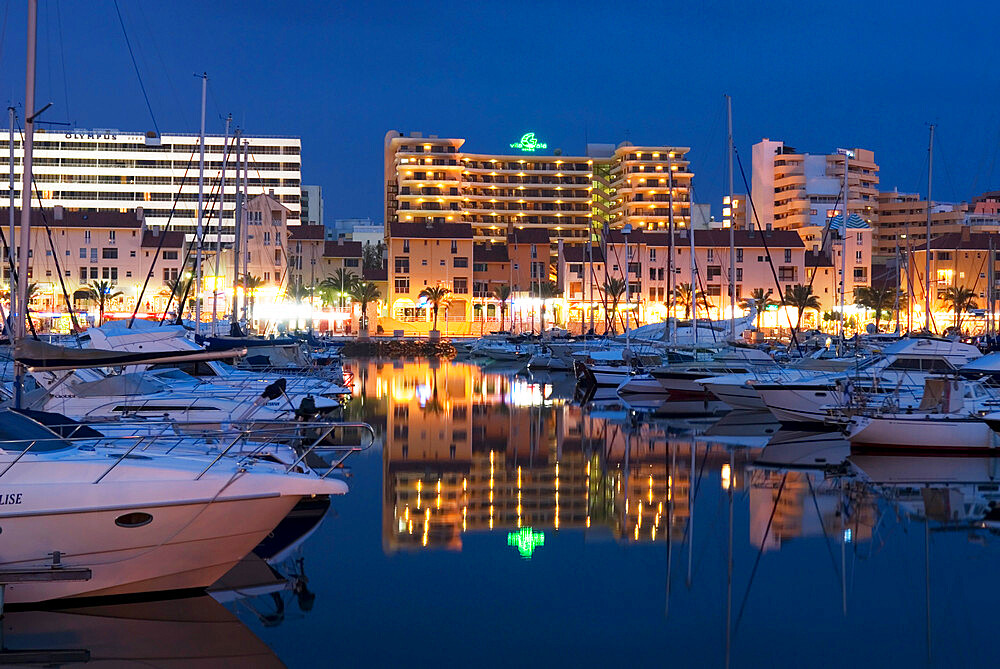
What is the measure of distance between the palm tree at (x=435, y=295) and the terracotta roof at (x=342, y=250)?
12.1 meters

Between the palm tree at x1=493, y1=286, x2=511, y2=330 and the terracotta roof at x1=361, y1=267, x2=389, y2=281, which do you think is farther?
the terracotta roof at x1=361, y1=267, x2=389, y2=281

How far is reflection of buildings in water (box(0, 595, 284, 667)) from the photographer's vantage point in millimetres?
12922

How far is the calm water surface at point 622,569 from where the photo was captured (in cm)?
1357

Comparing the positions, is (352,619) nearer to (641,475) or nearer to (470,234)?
(641,475)

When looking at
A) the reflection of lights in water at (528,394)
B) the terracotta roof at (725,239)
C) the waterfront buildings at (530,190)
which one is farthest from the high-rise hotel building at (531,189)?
the reflection of lights in water at (528,394)

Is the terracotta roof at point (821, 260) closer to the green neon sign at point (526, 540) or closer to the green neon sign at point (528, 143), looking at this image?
the green neon sign at point (528, 143)

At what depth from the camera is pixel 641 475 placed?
2647 cm

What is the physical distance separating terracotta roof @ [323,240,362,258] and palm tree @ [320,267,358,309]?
6.16 m

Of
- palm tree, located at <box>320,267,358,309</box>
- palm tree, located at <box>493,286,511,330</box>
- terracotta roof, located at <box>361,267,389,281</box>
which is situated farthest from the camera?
terracotta roof, located at <box>361,267,389,281</box>

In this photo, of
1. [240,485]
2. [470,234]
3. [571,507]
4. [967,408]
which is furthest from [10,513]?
[470,234]

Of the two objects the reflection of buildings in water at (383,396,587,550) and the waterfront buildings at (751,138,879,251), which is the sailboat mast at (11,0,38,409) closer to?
the reflection of buildings in water at (383,396,587,550)

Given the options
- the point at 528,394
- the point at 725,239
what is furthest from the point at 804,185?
the point at 528,394

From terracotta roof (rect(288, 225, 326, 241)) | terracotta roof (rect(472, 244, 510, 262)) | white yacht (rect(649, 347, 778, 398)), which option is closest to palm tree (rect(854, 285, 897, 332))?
terracotta roof (rect(472, 244, 510, 262))

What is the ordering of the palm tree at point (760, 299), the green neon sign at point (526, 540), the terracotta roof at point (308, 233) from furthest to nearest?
the terracotta roof at point (308, 233) → the palm tree at point (760, 299) → the green neon sign at point (526, 540)
